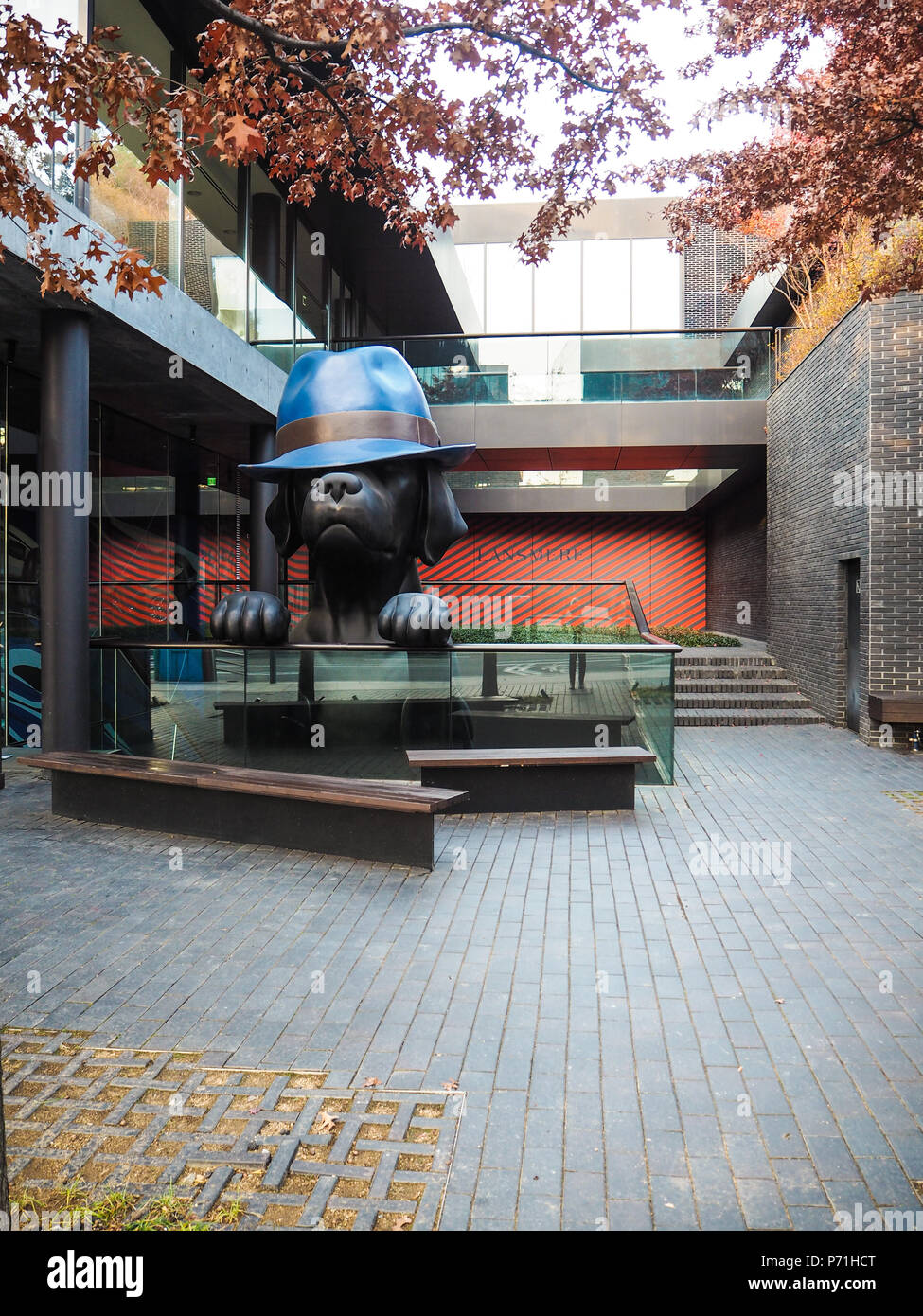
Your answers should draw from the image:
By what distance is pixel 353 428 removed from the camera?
299 inches

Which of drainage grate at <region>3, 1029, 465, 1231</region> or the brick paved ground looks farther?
the brick paved ground

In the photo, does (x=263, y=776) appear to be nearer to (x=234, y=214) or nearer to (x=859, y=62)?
(x=859, y=62)

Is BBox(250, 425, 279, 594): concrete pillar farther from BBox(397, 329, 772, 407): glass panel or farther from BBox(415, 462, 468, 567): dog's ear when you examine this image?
BBox(415, 462, 468, 567): dog's ear

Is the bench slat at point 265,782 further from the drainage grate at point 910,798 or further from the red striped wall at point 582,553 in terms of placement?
the red striped wall at point 582,553

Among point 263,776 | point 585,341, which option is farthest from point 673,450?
point 263,776

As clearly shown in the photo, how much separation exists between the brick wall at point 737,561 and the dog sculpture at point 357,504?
531 inches

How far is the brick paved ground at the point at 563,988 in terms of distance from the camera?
2.82 m

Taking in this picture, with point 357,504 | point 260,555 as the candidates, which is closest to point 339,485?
point 357,504

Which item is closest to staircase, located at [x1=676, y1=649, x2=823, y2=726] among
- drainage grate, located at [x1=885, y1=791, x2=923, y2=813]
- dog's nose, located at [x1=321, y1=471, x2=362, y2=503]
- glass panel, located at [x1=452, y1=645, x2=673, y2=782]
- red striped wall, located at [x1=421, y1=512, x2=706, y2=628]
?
drainage grate, located at [x1=885, y1=791, x2=923, y2=813]

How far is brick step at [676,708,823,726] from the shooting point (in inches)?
522

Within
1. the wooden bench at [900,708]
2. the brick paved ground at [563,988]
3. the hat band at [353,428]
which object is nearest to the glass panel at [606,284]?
the wooden bench at [900,708]

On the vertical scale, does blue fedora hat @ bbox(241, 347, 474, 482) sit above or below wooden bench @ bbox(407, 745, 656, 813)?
above

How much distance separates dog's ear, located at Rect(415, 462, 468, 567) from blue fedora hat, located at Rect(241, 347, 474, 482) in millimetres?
171
